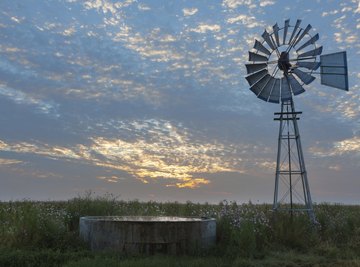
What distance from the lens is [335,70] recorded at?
19594mm

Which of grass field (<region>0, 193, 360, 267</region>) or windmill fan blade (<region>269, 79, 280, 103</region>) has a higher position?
windmill fan blade (<region>269, 79, 280, 103</region>)

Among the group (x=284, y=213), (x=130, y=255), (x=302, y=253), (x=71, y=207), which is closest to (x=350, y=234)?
(x=284, y=213)

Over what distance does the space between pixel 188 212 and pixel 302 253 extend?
775 centimetres

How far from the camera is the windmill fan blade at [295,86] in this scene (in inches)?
811

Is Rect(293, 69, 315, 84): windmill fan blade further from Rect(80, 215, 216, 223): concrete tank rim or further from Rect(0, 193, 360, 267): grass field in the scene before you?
Rect(80, 215, 216, 223): concrete tank rim

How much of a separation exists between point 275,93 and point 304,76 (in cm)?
158

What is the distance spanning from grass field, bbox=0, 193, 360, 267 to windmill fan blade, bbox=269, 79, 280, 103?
536cm

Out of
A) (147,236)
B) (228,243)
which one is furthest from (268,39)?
(147,236)

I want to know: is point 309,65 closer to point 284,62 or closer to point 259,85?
point 284,62

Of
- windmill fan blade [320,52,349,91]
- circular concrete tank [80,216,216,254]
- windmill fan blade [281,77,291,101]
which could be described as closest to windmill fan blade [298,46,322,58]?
windmill fan blade [320,52,349,91]

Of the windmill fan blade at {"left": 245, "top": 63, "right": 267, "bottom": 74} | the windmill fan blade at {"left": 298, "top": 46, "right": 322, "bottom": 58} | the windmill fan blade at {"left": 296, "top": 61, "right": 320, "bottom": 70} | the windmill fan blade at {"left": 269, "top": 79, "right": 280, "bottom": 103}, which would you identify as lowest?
the windmill fan blade at {"left": 269, "top": 79, "right": 280, "bottom": 103}

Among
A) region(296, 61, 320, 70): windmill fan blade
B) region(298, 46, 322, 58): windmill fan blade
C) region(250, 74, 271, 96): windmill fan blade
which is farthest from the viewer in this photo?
region(250, 74, 271, 96): windmill fan blade

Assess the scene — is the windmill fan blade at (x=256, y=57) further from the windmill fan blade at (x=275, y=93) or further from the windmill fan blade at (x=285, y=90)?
the windmill fan blade at (x=285, y=90)

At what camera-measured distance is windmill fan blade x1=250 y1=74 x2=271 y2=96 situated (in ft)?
70.3
